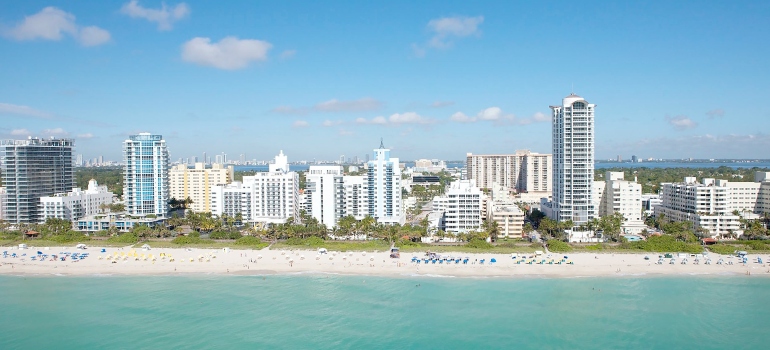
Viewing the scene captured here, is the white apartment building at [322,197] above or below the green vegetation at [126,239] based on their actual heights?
above

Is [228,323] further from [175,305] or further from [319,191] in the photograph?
[319,191]

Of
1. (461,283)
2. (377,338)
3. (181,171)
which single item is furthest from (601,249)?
(181,171)

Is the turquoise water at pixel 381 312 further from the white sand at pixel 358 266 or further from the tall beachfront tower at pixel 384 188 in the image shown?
Result: the tall beachfront tower at pixel 384 188

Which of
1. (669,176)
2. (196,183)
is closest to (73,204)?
(196,183)

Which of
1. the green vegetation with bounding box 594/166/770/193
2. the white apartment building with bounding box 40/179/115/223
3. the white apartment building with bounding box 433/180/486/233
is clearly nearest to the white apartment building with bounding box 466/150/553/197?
the green vegetation with bounding box 594/166/770/193

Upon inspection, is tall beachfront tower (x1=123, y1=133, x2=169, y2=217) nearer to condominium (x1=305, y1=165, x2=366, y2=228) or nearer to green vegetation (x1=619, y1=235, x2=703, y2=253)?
condominium (x1=305, y1=165, x2=366, y2=228)

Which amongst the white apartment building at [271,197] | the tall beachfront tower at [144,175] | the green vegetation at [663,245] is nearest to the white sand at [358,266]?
the green vegetation at [663,245]
